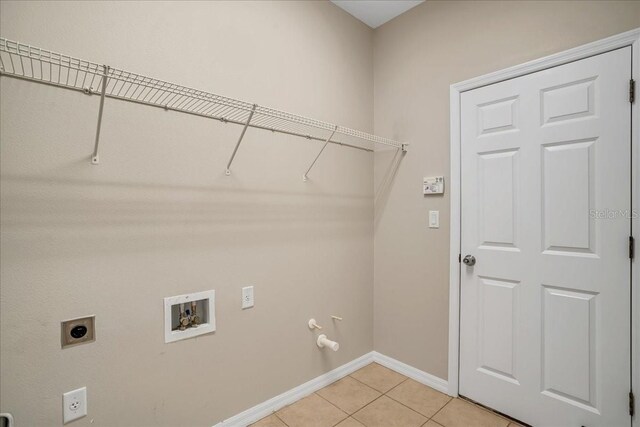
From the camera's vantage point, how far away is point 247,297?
175 cm

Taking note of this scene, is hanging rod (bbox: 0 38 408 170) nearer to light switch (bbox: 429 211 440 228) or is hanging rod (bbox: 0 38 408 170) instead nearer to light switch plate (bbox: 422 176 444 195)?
light switch plate (bbox: 422 176 444 195)

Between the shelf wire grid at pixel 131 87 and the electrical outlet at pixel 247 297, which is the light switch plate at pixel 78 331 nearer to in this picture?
the electrical outlet at pixel 247 297

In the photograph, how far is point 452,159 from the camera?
202 centimetres

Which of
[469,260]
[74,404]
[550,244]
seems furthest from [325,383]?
[550,244]

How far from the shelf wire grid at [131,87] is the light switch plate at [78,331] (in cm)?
90

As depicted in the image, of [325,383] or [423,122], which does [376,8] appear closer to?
[423,122]

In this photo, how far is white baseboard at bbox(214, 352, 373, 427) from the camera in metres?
1.70

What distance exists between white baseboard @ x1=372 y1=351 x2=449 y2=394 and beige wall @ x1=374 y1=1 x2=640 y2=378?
4 cm

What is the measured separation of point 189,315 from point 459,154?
73.6 inches

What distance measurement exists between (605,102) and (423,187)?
3.33 feet

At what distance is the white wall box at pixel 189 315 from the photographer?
146 cm

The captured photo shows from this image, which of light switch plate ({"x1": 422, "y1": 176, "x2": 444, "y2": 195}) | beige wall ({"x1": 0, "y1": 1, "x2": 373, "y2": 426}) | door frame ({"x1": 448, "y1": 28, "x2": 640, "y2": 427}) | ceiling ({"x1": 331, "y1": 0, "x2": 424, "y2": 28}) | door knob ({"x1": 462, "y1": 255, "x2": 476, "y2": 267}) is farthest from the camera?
ceiling ({"x1": 331, "y1": 0, "x2": 424, "y2": 28})

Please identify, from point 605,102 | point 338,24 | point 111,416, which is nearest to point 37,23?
point 111,416

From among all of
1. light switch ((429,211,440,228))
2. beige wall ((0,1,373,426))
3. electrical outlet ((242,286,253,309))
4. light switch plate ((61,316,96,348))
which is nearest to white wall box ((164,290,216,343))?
beige wall ((0,1,373,426))
